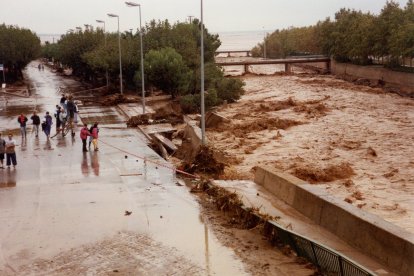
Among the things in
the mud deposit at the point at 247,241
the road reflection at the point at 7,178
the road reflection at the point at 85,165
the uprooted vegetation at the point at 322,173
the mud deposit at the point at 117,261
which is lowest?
the uprooted vegetation at the point at 322,173

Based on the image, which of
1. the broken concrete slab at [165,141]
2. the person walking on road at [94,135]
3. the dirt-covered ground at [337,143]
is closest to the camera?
the dirt-covered ground at [337,143]

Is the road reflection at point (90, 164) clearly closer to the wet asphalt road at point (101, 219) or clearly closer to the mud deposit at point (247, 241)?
the wet asphalt road at point (101, 219)

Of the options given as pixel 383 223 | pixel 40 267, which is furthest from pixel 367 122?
pixel 40 267

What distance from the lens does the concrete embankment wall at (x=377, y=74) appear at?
56.2 metres

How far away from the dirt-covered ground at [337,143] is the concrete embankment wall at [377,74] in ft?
12.5

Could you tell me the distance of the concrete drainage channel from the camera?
9.38 m

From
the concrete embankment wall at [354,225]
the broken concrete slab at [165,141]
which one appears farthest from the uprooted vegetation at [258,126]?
the concrete embankment wall at [354,225]

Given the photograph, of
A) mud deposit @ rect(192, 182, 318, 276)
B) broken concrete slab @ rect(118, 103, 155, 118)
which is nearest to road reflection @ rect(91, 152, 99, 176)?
mud deposit @ rect(192, 182, 318, 276)

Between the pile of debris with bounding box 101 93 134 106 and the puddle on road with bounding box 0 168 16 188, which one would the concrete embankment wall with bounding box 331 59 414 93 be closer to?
the pile of debris with bounding box 101 93 134 106

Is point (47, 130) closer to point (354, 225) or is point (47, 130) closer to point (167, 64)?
point (167, 64)

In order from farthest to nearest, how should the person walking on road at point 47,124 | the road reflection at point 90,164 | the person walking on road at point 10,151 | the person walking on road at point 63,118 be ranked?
the person walking on road at point 63,118 → the person walking on road at point 47,124 → the person walking on road at point 10,151 → the road reflection at point 90,164

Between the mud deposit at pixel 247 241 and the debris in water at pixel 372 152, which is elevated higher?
the mud deposit at pixel 247 241

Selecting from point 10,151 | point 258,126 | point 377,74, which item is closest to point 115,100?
point 258,126

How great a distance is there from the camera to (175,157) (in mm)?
26594
